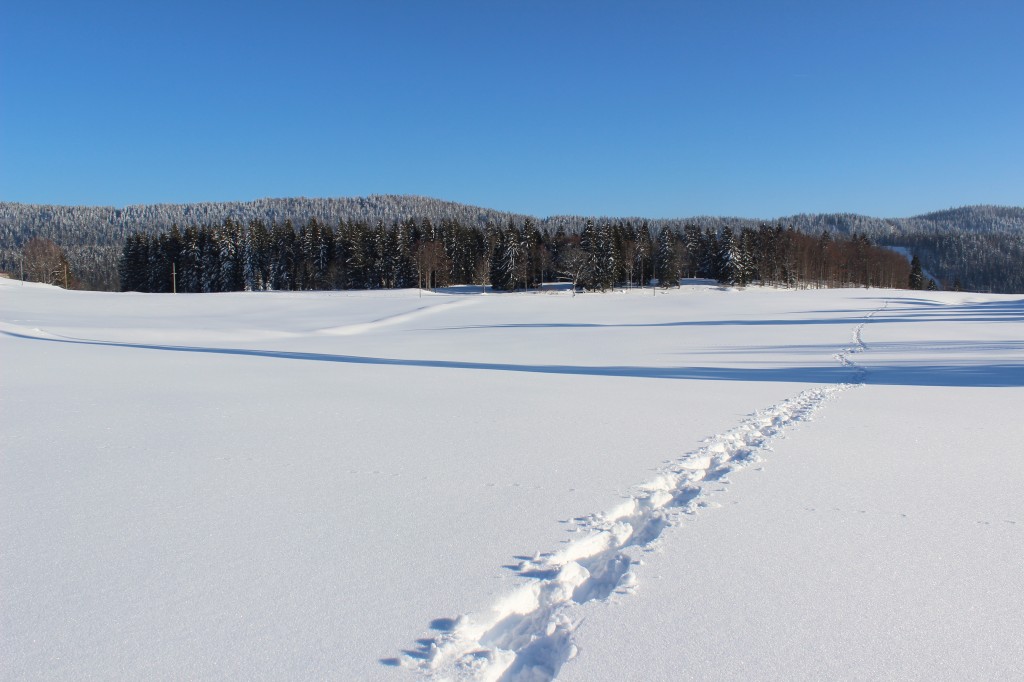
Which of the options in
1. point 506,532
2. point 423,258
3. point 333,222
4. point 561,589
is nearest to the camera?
point 561,589

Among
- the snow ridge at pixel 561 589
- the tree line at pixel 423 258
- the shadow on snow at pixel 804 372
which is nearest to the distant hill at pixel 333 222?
the tree line at pixel 423 258

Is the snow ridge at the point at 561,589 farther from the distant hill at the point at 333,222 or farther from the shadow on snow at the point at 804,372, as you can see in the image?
the distant hill at the point at 333,222

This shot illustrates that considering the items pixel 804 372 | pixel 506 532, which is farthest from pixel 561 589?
pixel 804 372

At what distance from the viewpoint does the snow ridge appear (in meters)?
2.69

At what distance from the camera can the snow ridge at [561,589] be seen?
2688 mm

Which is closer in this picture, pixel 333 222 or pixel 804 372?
pixel 804 372

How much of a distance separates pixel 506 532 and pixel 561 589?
0.81 m

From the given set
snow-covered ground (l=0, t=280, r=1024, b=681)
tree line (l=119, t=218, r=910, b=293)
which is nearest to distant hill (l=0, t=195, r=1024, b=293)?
tree line (l=119, t=218, r=910, b=293)

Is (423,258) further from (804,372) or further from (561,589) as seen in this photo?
(561,589)

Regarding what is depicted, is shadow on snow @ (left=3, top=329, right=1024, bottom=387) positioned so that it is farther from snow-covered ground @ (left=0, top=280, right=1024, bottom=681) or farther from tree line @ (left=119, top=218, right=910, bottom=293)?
tree line @ (left=119, top=218, right=910, bottom=293)

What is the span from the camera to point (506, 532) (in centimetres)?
410

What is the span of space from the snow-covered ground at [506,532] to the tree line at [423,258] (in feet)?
205

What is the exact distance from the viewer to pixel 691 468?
5758mm

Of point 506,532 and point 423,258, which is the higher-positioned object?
point 423,258
